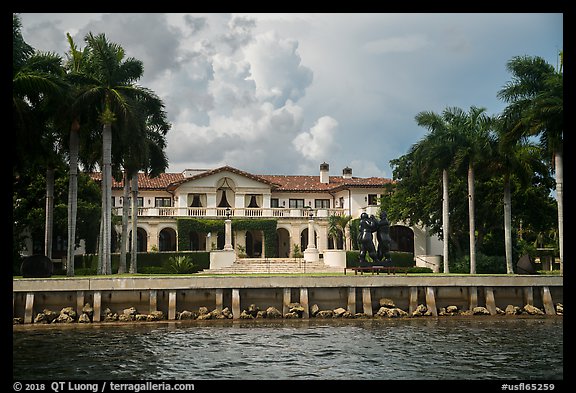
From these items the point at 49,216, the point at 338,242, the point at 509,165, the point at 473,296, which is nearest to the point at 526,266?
the point at 509,165

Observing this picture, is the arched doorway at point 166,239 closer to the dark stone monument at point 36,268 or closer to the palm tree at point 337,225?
the palm tree at point 337,225

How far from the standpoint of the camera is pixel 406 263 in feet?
176

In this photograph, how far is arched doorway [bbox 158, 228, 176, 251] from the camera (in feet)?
214

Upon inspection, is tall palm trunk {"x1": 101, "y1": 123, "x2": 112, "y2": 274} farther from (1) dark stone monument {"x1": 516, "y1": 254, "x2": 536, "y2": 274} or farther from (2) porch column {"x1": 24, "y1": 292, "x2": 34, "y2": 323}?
(1) dark stone monument {"x1": 516, "y1": 254, "x2": 536, "y2": 274}

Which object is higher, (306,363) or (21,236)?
(21,236)

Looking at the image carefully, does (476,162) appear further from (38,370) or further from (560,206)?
(38,370)

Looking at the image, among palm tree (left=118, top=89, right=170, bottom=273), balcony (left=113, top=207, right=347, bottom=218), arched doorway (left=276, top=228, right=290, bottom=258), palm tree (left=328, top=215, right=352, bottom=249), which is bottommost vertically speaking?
arched doorway (left=276, top=228, right=290, bottom=258)

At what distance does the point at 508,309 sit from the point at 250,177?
35.8 meters

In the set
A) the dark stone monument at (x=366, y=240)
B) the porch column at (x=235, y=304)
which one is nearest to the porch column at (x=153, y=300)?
the porch column at (x=235, y=304)

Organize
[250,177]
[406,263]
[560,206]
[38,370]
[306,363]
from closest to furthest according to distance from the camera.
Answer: [38,370], [306,363], [560,206], [406,263], [250,177]

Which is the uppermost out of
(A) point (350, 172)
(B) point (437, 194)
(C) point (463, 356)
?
(A) point (350, 172)

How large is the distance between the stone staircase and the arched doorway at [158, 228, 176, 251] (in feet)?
47.7

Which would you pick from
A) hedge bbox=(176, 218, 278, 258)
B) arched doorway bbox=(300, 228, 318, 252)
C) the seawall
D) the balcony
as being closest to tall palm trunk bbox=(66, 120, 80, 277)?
the seawall

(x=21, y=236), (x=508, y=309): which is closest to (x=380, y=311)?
(x=508, y=309)
